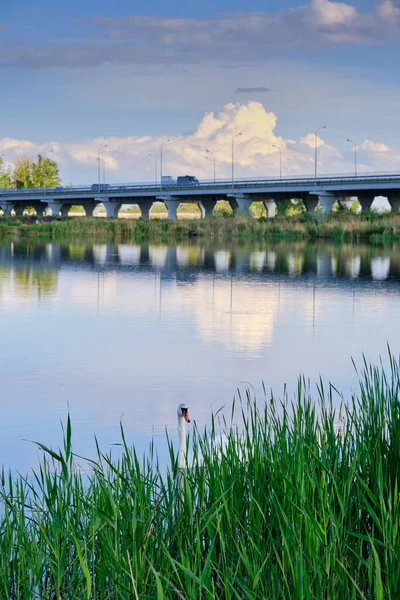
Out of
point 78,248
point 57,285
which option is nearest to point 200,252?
point 78,248

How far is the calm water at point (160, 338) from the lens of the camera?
12.9 meters

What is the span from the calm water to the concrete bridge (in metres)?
61.2

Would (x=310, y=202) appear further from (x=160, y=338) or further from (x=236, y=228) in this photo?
(x=160, y=338)

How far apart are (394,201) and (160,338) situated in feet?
301

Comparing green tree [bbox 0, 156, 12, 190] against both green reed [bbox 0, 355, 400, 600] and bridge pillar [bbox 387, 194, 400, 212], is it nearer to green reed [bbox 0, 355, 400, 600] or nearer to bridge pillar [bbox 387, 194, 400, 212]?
bridge pillar [bbox 387, 194, 400, 212]

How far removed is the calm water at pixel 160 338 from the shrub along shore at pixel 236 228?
33.1m

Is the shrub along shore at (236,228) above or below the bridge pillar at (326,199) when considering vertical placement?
below

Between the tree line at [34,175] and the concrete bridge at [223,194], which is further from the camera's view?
the tree line at [34,175]

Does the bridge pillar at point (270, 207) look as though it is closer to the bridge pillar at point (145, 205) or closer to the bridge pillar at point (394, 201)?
the bridge pillar at point (145, 205)

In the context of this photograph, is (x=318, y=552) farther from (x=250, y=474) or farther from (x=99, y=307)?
(x=99, y=307)

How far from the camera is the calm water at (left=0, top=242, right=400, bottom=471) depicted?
12.9m

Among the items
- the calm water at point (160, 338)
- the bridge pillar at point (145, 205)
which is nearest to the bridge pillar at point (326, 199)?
the bridge pillar at point (145, 205)

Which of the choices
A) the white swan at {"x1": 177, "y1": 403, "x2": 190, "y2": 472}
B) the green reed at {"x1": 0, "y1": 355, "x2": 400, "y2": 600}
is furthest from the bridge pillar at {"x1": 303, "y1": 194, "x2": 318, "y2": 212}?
the green reed at {"x1": 0, "y1": 355, "x2": 400, "y2": 600}

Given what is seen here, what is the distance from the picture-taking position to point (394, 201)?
356ft
